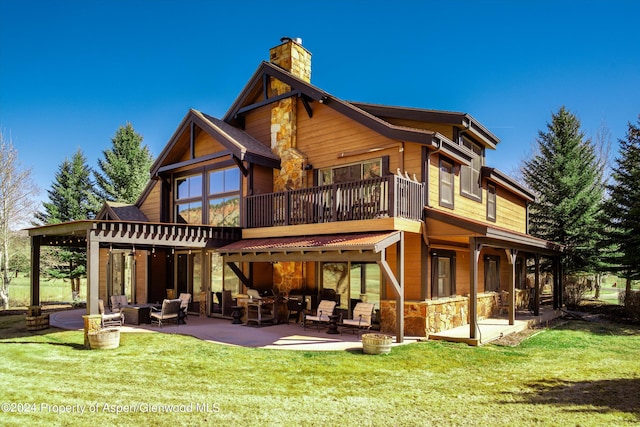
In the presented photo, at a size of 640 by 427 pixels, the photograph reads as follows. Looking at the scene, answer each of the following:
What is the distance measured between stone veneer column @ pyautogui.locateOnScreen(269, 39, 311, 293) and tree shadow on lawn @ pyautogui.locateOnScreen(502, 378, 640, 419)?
331 inches

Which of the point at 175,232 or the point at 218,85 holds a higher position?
the point at 218,85

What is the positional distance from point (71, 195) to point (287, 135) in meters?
22.7

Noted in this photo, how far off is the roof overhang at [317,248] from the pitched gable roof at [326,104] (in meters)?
3.05

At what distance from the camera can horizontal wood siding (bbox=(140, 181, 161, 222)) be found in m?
18.4

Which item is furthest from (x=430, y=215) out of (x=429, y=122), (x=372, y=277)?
→ (x=429, y=122)

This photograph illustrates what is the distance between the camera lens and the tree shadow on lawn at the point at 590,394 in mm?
6348

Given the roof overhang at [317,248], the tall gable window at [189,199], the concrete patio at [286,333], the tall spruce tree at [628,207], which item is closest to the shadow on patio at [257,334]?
the concrete patio at [286,333]

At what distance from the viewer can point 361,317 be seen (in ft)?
38.2

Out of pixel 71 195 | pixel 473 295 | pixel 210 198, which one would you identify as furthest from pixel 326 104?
pixel 71 195

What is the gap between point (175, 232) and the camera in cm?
1352

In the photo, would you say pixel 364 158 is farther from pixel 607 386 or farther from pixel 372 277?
pixel 607 386

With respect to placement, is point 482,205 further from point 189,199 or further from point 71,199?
point 71,199

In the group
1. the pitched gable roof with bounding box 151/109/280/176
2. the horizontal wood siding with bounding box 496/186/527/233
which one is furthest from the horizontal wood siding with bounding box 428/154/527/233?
the pitched gable roof with bounding box 151/109/280/176

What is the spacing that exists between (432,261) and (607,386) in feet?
18.7
